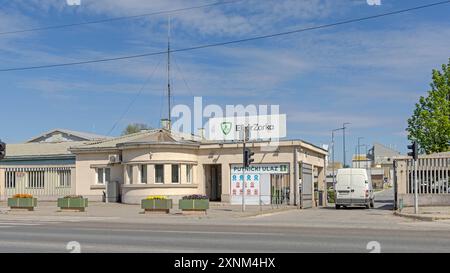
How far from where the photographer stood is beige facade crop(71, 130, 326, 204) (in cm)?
3812

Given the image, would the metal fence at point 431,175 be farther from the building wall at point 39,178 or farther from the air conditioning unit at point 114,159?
the building wall at point 39,178

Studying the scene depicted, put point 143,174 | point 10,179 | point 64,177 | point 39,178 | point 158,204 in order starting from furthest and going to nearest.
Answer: point 10,179 < point 39,178 < point 64,177 < point 143,174 < point 158,204

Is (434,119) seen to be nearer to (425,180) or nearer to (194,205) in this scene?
(425,180)

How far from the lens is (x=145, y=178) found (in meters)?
38.7

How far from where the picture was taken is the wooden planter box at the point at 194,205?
94.4ft

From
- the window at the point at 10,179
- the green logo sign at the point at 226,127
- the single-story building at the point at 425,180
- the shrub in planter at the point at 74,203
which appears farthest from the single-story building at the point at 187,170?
the shrub in planter at the point at 74,203

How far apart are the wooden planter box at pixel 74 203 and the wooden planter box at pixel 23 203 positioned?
5.81ft

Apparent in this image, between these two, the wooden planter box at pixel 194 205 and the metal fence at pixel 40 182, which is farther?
the metal fence at pixel 40 182

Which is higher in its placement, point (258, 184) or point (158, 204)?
point (258, 184)

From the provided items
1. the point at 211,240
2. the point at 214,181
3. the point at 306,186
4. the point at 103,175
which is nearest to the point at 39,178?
the point at 103,175

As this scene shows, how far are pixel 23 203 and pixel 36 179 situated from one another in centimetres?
1355

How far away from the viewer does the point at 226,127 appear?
1633 inches

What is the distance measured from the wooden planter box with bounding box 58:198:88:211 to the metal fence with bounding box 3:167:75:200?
1256cm
